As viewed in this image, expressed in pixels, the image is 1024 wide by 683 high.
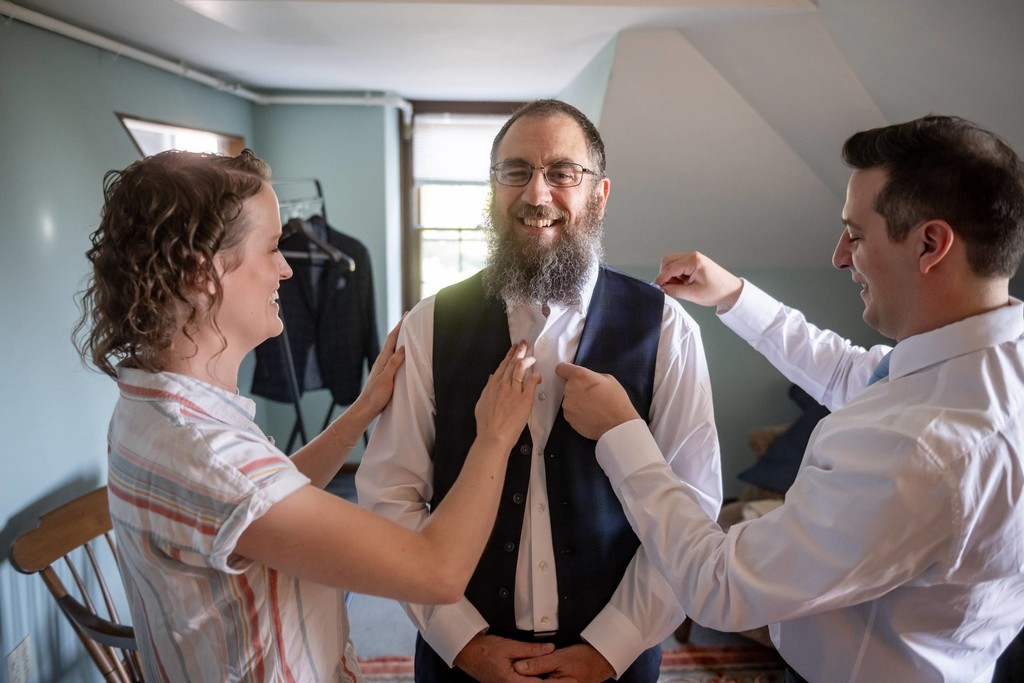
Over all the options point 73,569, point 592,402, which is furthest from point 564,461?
point 73,569

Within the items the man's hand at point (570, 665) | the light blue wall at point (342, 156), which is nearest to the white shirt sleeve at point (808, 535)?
the man's hand at point (570, 665)

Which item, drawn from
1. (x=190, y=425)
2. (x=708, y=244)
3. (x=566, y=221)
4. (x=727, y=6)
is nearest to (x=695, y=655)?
(x=708, y=244)

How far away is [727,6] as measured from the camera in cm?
230

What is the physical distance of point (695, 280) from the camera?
1.69 meters

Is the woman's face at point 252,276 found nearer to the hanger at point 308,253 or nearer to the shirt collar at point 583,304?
the shirt collar at point 583,304

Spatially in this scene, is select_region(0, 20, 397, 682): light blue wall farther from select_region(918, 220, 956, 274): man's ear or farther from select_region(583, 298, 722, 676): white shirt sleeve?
select_region(918, 220, 956, 274): man's ear

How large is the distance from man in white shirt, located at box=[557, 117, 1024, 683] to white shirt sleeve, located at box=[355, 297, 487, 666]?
1.41 ft

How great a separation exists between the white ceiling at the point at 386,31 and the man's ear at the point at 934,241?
150cm

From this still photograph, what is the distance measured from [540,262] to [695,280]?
0.43 meters

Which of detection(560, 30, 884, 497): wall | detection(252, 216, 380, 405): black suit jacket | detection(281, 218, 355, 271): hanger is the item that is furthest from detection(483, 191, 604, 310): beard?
detection(252, 216, 380, 405): black suit jacket

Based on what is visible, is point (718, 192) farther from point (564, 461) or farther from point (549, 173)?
point (564, 461)

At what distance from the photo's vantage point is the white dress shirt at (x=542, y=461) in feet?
4.56

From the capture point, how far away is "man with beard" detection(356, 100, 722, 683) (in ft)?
4.58

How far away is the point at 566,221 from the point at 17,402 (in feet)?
5.75
